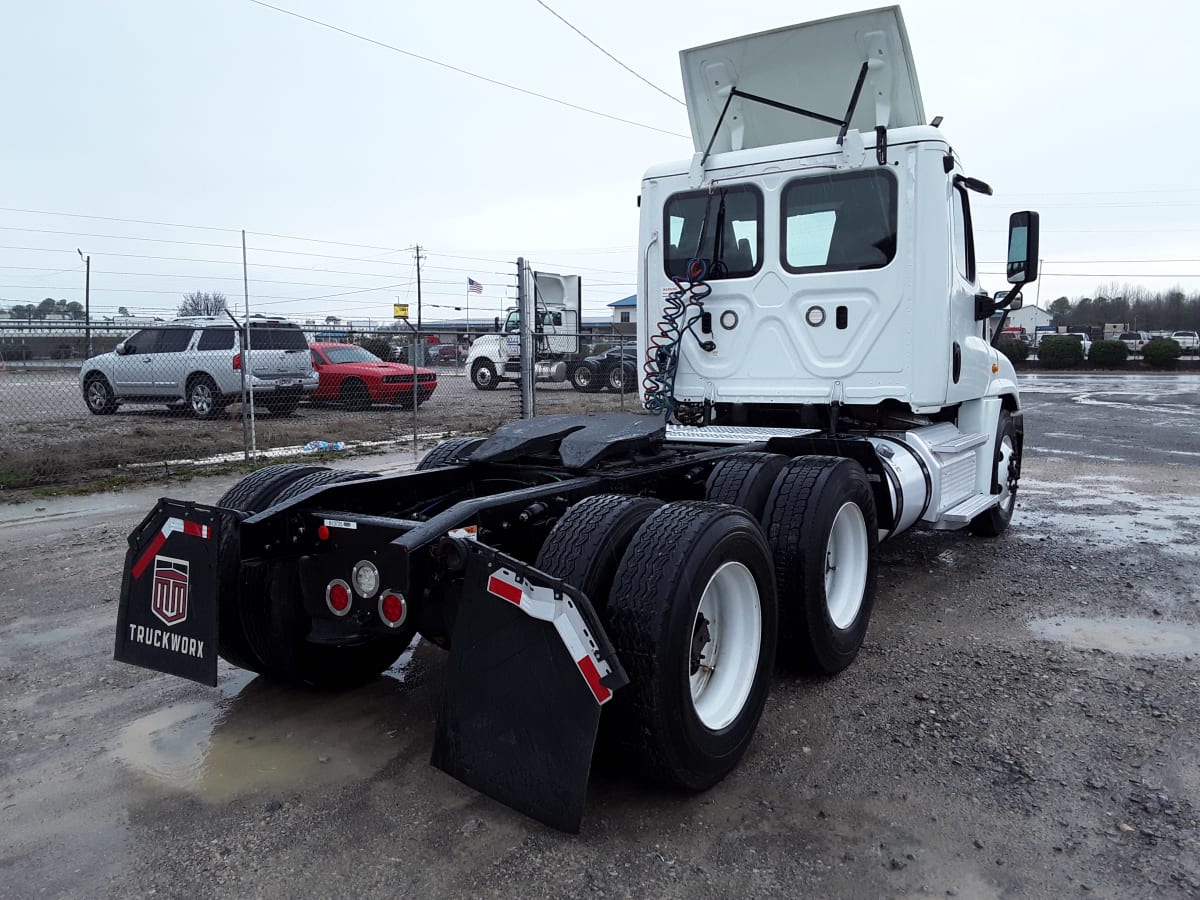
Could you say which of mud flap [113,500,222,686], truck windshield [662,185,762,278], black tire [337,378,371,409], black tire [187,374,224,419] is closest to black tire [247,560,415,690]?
mud flap [113,500,222,686]

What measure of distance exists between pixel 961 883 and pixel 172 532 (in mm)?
2883

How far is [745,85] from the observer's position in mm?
5934

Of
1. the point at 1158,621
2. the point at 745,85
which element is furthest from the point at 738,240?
the point at 1158,621

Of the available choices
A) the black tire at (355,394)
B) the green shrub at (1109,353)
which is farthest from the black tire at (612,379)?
the green shrub at (1109,353)

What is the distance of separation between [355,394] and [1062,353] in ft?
117

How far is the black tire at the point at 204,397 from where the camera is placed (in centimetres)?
1452

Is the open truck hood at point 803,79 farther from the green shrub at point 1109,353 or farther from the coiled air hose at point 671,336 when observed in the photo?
the green shrub at point 1109,353

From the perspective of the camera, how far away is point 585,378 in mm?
23516

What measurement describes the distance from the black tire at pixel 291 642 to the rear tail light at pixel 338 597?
0.15 metres

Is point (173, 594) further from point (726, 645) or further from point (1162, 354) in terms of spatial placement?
point (1162, 354)

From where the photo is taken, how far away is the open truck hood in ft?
17.8

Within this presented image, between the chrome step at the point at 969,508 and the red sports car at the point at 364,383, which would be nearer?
the chrome step at the point at 969,508

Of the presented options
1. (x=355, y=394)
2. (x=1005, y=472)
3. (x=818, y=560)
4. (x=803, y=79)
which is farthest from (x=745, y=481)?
(x=355, y=394)

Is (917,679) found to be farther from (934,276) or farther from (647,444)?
(934,276)
